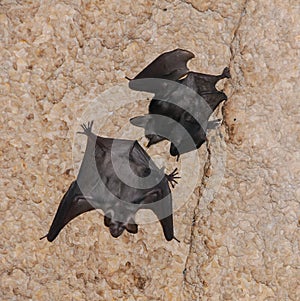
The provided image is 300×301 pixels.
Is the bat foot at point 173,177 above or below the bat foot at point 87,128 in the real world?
below

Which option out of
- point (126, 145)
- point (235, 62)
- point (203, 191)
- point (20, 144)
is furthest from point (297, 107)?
point (20, 144)

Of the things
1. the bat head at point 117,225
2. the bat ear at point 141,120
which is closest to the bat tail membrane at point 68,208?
the bat head at point 117,225

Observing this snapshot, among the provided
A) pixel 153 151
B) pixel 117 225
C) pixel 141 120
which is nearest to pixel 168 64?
pixel 141 120

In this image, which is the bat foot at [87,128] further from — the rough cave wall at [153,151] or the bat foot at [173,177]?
the bat foot at [173,177]

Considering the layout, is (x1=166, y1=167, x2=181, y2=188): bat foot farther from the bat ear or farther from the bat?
the bat ear

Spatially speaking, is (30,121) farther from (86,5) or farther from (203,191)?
(203,191)

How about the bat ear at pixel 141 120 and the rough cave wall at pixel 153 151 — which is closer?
the rough cave wall at pixel 153 151

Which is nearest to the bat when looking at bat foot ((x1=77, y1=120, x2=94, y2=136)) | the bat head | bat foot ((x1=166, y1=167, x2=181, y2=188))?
bat foot ((x1=166, y1=167, x2=181, y2=188))

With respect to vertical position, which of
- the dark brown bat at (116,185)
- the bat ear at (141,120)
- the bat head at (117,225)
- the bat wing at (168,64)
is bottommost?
the bat head at (117,225)
